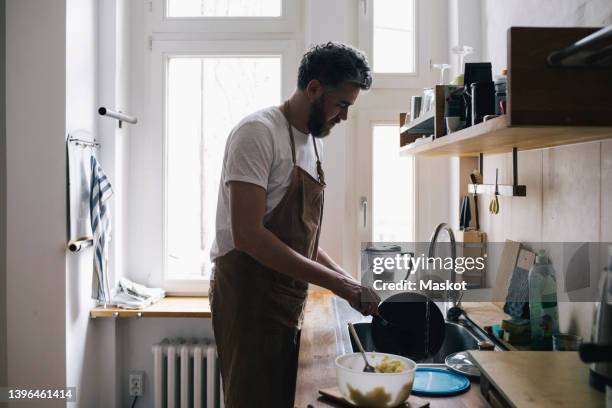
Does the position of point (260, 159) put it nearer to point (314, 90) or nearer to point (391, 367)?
point (314, 90)

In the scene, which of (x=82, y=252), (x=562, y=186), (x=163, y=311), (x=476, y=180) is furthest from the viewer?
(x=163, y=311)

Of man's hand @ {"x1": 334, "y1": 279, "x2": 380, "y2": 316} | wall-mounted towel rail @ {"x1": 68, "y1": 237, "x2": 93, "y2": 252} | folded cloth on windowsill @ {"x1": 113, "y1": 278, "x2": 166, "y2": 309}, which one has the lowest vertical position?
folded cloth on windowsill @ {"x1": 113, "y1": 278, "x2": 166, "y2": 309}

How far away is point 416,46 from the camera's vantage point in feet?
8.63

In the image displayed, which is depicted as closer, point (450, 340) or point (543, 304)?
point (543, 304)

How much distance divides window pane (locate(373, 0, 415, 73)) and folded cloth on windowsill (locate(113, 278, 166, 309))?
1469 millimetres

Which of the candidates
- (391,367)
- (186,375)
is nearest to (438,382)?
(391,367)

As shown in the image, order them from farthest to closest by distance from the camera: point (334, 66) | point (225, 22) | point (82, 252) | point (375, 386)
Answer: point (225, 22) < point (82, 252) < point (334, 66) < point (375, 386)

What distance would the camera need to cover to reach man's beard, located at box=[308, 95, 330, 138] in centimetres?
167

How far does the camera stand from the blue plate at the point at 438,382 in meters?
1.16

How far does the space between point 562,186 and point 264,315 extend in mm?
881

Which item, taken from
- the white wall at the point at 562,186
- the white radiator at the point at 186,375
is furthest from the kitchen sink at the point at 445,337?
the white radiator at the point at 186,375

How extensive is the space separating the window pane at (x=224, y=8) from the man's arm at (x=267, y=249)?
5.13ft

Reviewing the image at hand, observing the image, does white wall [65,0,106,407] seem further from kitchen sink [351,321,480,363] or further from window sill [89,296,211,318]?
kitchen sink [351,321,480,363]

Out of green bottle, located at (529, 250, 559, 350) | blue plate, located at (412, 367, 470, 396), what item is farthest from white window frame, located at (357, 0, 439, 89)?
blue plate, located at (412, 367, 470, 396)
